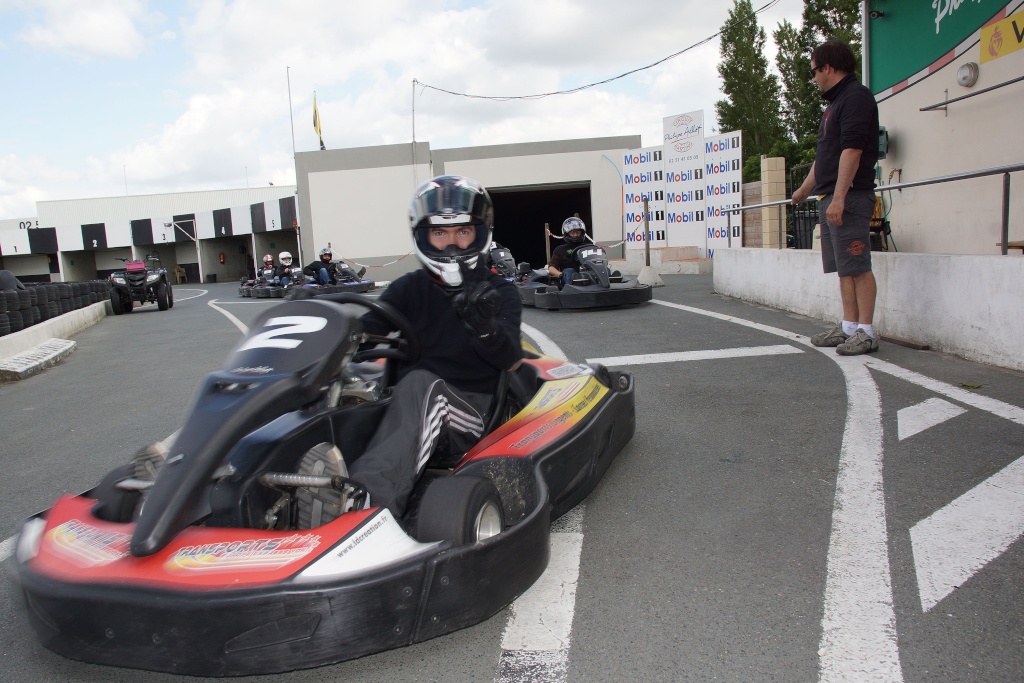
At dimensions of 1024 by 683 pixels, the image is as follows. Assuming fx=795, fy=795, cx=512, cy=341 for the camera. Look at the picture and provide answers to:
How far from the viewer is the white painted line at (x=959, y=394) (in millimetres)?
3865

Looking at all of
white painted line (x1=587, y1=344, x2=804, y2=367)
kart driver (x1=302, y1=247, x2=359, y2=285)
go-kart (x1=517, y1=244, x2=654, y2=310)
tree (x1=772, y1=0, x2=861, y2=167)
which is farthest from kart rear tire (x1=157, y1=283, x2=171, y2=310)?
tree (x1=772, y1=0, x2=861, y2=167)

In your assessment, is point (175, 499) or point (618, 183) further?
point (618, 183)

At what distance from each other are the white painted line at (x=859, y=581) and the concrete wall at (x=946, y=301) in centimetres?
188

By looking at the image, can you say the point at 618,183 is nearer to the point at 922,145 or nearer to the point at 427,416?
the point at 922,145

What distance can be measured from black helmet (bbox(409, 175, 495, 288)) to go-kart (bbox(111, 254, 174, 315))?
15748 mm

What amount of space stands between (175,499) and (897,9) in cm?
1128

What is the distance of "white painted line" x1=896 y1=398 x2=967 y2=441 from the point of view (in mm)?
3732

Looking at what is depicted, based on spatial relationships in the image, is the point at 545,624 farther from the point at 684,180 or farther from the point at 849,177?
the point at 684,180

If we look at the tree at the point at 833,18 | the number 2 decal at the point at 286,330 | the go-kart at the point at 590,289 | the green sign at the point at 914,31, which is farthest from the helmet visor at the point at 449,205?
the tree at the point at 833,18

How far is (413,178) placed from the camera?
89.4ft

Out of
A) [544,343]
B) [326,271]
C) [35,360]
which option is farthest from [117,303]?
[544,343]

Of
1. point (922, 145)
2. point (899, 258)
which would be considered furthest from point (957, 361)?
point (922, 145)

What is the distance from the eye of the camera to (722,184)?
1781 centimetres

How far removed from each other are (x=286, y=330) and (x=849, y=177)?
4282 mm
